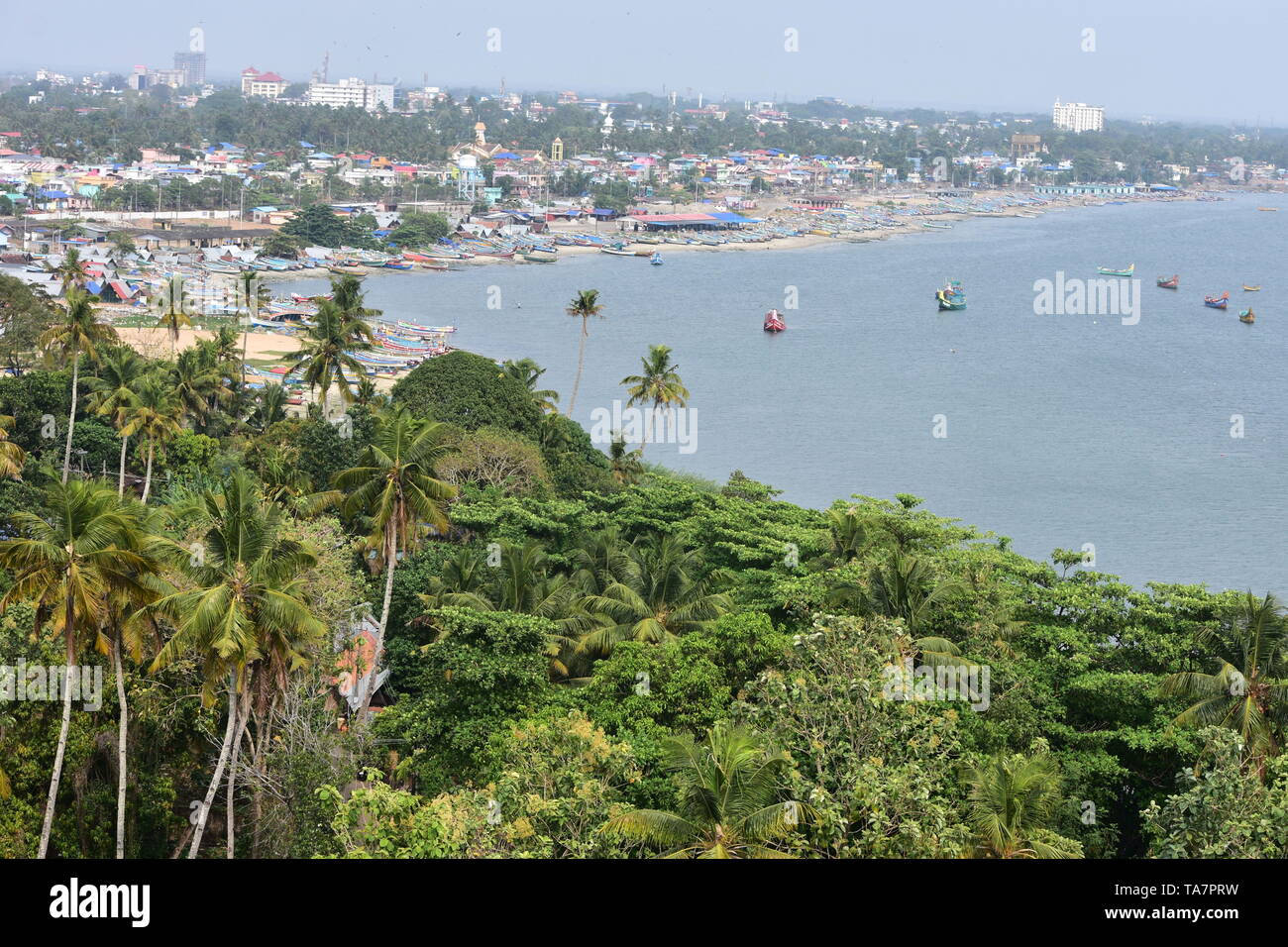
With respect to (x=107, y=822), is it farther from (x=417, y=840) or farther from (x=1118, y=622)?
(x=1118, y=622)

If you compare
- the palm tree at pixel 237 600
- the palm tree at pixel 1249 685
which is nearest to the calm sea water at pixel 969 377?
the palm tree at pixel 1249 685

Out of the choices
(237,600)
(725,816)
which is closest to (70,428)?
(237,600)

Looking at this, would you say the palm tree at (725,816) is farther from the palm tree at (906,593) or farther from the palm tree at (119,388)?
the palm tree at (119,388)

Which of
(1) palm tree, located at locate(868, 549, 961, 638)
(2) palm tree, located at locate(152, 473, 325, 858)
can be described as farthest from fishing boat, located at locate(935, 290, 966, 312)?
(2) palm tree, located at locate(152, 473, 325, 858)

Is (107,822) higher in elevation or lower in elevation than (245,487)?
lower

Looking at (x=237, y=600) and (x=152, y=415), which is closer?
(x=237, y=600)

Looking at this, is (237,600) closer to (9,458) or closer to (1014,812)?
(1014,812)
